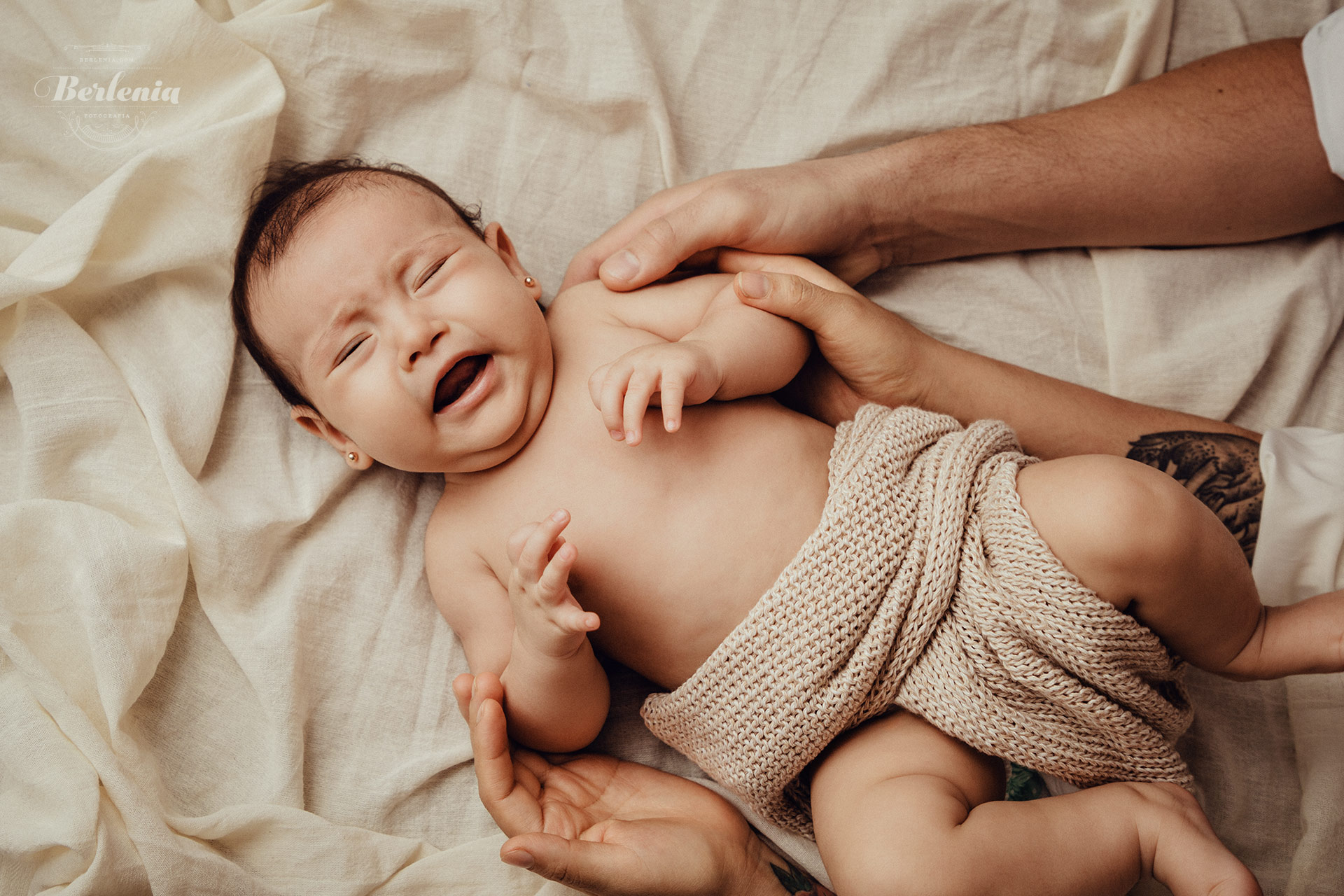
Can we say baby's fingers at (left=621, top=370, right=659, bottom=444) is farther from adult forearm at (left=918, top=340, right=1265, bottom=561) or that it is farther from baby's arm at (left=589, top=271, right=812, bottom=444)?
adult forearm at (left=918, top=340, right=1265, bottom=561)

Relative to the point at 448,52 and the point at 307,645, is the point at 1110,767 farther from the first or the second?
the point at 448,52

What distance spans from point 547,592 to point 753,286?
602 millimetres

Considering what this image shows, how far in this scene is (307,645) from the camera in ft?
4.71

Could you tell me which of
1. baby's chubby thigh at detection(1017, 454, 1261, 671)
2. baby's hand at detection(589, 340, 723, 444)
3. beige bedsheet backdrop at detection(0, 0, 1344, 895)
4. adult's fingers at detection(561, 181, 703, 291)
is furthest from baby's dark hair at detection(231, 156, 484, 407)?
baby's chubby thigh at detection(1017, 454, 1261, 671)

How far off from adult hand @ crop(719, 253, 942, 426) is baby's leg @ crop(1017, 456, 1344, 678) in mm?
347

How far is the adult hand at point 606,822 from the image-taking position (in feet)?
3.90

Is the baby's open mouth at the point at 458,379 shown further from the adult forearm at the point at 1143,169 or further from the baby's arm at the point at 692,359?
the adult forearm at the point at 1143,169

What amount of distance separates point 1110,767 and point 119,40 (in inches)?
82.1

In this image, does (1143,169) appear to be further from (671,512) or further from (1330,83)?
(671,512)

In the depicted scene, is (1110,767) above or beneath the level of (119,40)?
beneath

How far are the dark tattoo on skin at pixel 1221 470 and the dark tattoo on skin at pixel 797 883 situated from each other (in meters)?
0.96

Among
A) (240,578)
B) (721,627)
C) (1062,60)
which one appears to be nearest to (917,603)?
Result: (721,627)

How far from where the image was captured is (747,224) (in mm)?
1481

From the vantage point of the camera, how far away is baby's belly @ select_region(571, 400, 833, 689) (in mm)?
1300
